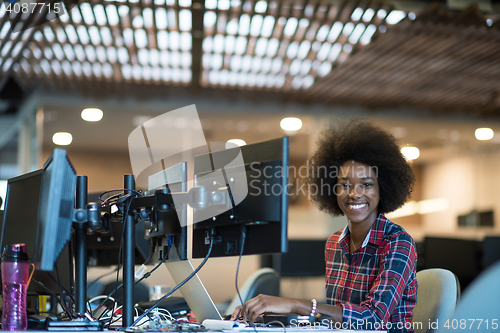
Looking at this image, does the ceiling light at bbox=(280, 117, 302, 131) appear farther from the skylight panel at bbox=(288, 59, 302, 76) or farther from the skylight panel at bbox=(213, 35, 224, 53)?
the skylight panel at bbox=(213, 35, 224, 53)

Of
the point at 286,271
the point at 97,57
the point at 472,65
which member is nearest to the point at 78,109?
the point at 97,57

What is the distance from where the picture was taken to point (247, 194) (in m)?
1.49

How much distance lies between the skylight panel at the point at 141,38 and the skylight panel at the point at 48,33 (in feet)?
2.63

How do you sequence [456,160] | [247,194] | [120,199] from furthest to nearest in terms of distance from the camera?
[456,160] → [120,199] → [247,194]

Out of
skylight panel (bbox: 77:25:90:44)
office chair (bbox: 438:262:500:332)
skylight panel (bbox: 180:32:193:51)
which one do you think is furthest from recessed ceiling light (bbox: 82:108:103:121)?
office chair (bbox: 438:262:500:332)

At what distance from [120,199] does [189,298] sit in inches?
20.8

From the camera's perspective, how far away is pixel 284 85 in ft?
21.5

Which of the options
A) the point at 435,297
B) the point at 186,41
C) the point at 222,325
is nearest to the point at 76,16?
the point at 186,41

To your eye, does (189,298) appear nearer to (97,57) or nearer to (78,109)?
(97,57)

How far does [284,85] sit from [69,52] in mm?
2665

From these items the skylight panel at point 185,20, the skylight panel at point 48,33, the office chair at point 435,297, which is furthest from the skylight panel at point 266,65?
the office chair at point 435,297

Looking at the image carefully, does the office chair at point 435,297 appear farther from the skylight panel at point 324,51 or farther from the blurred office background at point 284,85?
the skylight panel at point 324,51

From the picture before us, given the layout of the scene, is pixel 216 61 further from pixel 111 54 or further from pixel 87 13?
pixel 87 13

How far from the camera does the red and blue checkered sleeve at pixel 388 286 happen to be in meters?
1.81
